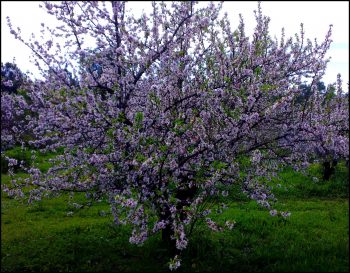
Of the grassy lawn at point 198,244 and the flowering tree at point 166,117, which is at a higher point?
the flowering tree at point 166,117

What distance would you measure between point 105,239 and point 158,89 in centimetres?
488

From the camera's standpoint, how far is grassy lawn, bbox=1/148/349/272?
831 centimetres

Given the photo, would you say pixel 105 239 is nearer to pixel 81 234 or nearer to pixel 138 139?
pixel 81 234

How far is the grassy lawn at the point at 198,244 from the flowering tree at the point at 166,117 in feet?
2.74

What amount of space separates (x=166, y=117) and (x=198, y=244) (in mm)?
3352

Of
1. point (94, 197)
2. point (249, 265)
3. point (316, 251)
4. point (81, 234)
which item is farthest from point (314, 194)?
point (94, 197)

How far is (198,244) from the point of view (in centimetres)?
896

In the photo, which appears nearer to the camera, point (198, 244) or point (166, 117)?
point (166, 117)

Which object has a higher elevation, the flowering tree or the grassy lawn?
the flowering tree

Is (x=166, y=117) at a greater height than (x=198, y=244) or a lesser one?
greater

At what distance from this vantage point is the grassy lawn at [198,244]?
8312 mm

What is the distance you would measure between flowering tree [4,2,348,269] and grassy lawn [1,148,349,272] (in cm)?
84

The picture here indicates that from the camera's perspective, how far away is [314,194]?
1600cm

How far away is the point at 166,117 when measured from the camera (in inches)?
287
